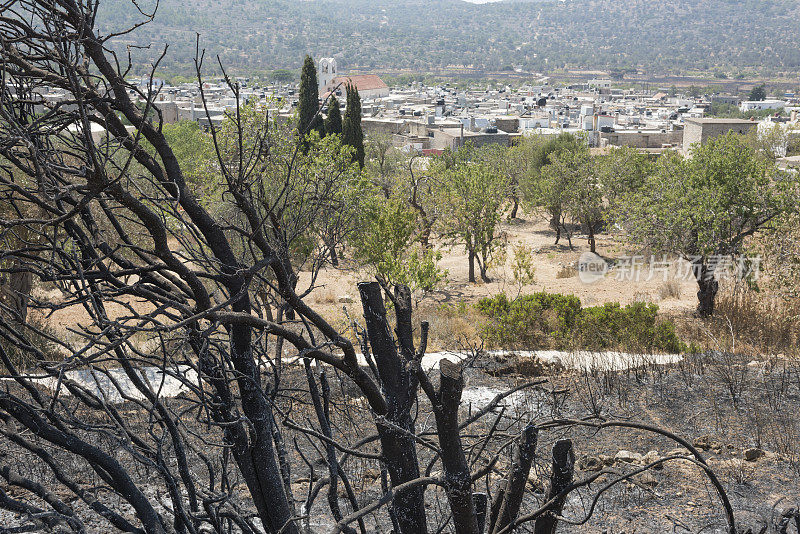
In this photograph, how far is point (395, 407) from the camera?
7.68 ft

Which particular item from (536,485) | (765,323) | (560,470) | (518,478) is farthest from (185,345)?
(765,323)

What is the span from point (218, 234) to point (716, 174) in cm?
1209

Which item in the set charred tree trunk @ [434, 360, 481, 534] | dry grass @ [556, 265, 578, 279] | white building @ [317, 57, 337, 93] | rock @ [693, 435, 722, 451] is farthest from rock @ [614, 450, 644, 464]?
white building @ [317, 57, 337, 93]

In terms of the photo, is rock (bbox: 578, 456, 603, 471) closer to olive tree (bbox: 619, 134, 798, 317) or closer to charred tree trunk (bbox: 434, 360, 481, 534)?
charred tree trunk (bbox: 434, 360, 481, 534)

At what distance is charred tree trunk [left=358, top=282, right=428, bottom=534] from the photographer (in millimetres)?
2307

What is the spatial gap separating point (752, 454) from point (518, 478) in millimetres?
3500

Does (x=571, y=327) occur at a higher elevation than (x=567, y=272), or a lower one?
higher

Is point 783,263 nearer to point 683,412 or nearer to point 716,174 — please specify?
point 716,174

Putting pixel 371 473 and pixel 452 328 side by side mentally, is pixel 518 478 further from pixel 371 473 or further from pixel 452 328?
pixel 452 328

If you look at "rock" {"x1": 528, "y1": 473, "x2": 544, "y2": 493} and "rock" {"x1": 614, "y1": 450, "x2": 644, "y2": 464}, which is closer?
"rock" {"x1": 528, "y1": 473, "x2": 544, "y2": 493}

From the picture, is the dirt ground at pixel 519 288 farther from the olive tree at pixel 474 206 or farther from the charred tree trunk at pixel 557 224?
the olive tree at pixel 474 206

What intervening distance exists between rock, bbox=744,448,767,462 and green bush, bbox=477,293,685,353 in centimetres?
408

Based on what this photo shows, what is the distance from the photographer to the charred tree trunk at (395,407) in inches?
90.8

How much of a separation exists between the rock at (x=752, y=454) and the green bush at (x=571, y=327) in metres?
4.08
